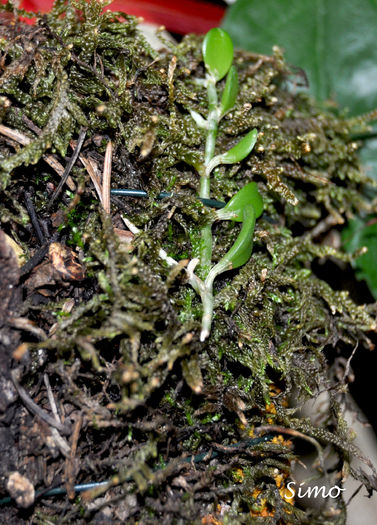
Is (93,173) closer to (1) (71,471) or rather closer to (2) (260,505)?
(1) (71,471)

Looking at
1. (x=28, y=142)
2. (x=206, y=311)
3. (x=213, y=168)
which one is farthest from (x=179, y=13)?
(x=206, y=311)

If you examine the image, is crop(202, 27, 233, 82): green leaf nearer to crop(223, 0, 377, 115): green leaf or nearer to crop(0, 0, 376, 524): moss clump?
crop(0, 0, 376, 524): moss clump

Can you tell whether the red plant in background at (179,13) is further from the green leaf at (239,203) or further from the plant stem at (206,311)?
the plant stem at (206,311)

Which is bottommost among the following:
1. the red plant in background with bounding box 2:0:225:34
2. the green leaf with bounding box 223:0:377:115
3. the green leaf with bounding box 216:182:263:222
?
the green leaf with bounding box 216:182:263:222

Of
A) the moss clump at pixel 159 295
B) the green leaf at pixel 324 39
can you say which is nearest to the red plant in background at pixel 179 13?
the green leaf at pixel 324 39

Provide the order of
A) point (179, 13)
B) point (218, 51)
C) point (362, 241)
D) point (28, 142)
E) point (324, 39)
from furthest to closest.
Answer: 1. point (179, 13)
2. point (324, 39)
3. point (362, 241)
4. point (218, 51)
5. point (28, 142)

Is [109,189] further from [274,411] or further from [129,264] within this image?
[274,411]

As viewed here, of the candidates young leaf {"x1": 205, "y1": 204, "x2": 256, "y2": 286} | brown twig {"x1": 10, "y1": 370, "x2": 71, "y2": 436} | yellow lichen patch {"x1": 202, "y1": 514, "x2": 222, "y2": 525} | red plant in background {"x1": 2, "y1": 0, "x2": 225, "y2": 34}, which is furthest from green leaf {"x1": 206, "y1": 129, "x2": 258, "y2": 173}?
red plant in background {"x1": 2, "y1": 0, "x2": 225, "y2": 34}
